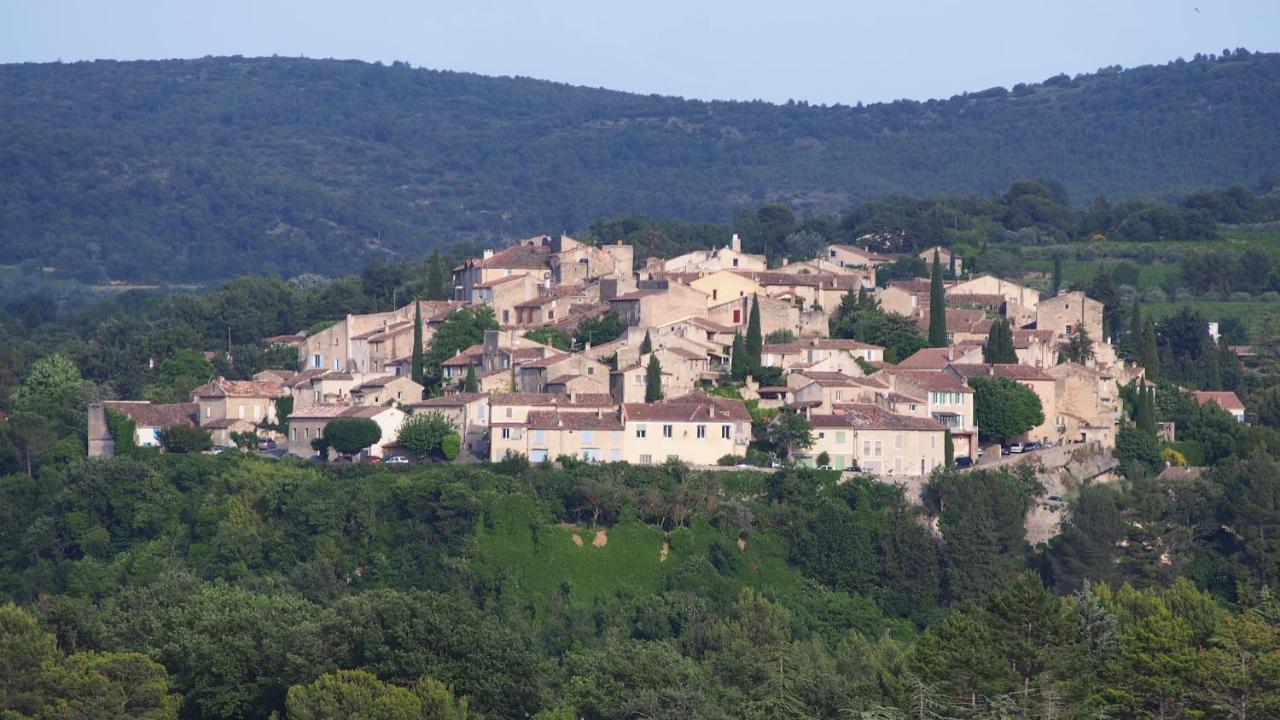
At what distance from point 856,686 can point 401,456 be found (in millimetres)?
22578

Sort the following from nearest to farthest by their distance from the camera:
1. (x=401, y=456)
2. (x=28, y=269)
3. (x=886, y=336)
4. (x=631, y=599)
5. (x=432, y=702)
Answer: (x=432, y=702), (x=631, y=599), (x=401, y=456), (x=886, y=336), (x=28, y=269)

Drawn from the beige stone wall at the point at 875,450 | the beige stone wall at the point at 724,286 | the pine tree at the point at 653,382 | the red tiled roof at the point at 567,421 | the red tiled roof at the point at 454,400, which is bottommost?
the beige stone wall at the point at 875,450

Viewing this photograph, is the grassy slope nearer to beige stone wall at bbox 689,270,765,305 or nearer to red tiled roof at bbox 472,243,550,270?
beige stone wall at bbox 689,270,765,305

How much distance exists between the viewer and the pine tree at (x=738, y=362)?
6719 cm

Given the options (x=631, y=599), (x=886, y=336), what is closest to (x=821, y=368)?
(x=886, y=336)

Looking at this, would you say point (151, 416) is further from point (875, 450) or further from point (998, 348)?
point (998, 348)

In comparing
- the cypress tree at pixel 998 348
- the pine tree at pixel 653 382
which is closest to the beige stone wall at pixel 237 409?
the pine tree at pixel 653 382

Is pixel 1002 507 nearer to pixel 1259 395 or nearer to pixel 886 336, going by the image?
pixel 886 336

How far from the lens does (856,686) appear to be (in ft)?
151

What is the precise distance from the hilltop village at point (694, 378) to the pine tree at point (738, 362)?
6 cm

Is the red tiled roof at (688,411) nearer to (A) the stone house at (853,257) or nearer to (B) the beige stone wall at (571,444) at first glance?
(B) the beige stone wall at (571,444)

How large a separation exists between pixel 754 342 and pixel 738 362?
3.73 feet

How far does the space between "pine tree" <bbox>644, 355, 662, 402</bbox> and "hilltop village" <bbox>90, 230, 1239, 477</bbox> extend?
0.21 feet

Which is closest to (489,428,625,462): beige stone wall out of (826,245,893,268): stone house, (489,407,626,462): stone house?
(489,407,626,462): stone house
